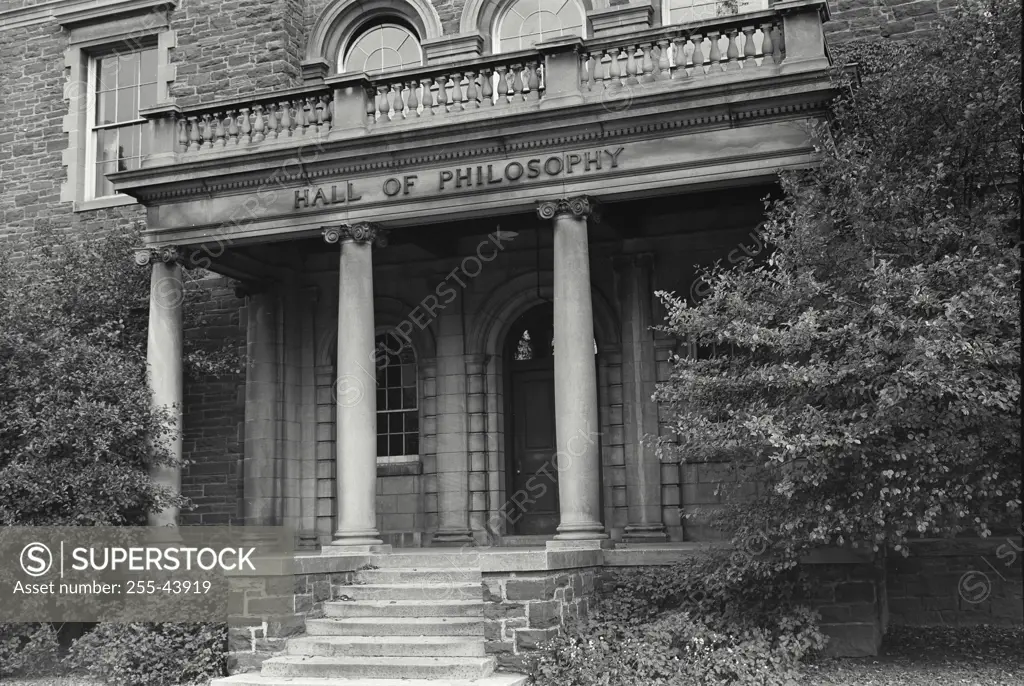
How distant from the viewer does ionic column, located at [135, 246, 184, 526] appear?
14.4m

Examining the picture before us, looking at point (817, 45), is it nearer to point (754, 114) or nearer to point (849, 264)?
point (754, 114)

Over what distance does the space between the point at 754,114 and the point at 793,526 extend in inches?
186

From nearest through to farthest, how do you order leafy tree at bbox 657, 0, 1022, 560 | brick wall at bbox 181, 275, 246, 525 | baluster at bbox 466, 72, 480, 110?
leafy tree at bbox 657, 0, 1022, 560 < baluster at bbox 466, 72, 480, 110 < brick wall at bbox 181, 275, 246, 525

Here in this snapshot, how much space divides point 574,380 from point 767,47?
4480mm

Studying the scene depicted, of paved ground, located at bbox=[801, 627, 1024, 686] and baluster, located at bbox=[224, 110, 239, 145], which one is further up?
baluster, located at bbox=[224, 110, 239, 145]

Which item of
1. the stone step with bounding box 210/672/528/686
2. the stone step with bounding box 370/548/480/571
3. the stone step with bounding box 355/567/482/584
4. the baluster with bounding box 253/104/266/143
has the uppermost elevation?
the baluster with bounding box 253/104/266/143

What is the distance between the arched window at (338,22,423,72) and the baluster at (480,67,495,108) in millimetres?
4324

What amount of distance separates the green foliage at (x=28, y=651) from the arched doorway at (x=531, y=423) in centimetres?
632

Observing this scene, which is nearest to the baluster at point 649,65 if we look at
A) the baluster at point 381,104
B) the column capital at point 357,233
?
the baluster at point 381,104

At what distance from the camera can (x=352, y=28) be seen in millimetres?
17906

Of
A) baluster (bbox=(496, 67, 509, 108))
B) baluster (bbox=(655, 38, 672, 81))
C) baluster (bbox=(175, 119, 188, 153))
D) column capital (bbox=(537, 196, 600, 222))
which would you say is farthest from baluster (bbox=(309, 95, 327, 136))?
baluster (bbox=(655, 38, 672, 81))

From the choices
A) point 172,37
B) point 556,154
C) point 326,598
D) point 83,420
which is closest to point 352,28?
point 172,37

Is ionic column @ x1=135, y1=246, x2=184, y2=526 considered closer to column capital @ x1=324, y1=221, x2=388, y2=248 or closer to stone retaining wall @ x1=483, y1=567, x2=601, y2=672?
column capital @ x1=324, y1=221, x2=388, y2=248

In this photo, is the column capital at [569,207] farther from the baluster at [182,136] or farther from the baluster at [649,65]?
the baluster at [182,136]
